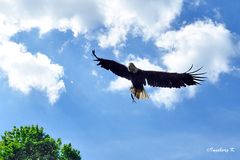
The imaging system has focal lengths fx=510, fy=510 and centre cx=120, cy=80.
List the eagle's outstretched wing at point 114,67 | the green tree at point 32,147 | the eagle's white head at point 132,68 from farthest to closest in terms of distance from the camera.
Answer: the green tree at point 32,147 → the eagle's outstretched wing at point 114,67 → the eagle's white head at point 132,68

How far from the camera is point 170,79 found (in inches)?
998

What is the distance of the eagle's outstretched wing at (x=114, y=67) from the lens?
25.4 m

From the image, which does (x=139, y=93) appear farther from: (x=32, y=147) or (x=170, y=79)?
(x=32, y=147)

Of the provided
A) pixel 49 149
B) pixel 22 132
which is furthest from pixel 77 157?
pixel 22 132

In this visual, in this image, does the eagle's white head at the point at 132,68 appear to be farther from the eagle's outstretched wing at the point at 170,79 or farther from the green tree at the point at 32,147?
the green tree at the point at 32,147

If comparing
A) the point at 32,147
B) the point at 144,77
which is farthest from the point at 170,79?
the point at 32,147

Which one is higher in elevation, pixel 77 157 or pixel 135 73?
pixel 77 157

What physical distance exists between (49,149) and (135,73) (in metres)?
22.8

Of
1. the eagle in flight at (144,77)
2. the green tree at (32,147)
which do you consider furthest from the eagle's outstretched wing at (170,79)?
the green tree at (32,147)

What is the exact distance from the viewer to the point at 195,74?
24297mm

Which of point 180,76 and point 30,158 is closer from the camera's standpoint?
point 180,76

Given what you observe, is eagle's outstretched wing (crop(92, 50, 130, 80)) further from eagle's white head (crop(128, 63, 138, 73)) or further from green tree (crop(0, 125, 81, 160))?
green tree (crop(0, 125, 81, 160))

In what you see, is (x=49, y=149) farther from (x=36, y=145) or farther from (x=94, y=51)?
(x=94, y=51)

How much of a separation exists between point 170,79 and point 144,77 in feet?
4.43
